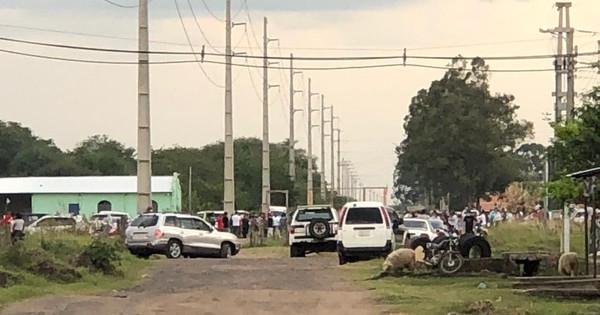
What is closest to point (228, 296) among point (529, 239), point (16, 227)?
point (16, 227)

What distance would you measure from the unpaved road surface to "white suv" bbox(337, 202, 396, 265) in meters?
3.10

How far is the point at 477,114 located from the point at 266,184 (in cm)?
2121

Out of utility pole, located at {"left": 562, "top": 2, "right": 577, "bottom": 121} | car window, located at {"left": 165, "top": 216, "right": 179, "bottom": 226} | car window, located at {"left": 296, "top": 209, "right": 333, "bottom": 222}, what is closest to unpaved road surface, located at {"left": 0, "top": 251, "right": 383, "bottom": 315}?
car window, located at {"left": 165, "top": 216, "right": 179, "bottom": 226}

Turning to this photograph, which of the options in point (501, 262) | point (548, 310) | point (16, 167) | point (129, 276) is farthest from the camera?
point (16, 167)

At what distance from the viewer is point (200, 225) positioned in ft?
134

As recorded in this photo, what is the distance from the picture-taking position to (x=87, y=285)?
26438 millimetres

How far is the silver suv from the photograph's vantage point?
130ft

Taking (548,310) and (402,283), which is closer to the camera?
(548,310)

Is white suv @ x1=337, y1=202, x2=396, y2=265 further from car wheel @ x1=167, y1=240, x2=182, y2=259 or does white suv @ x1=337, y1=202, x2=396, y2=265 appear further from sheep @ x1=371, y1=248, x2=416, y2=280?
sheep @ x1=371, y1=248, x2=416, y2=280

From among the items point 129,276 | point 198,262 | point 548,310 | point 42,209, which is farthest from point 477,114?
point 548,310

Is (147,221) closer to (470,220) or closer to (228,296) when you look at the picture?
(470,220)

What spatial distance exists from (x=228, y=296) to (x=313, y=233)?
17.6 meters

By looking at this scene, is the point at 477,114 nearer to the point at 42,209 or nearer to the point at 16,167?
the point at 42,209

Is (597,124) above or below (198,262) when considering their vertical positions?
above
